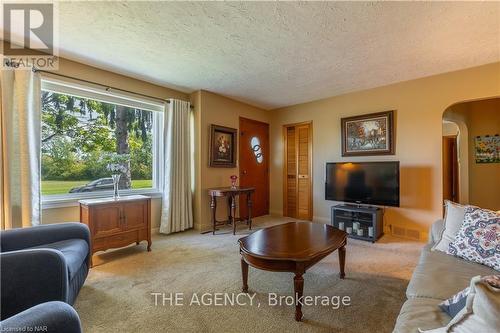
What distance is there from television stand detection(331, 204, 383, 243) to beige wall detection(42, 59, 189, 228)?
9.65 feet

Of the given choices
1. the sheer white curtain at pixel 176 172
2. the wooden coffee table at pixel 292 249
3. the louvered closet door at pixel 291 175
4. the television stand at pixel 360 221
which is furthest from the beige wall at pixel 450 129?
the sheer white curtain at pixel 176 172

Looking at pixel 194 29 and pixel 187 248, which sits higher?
pixel 194 29

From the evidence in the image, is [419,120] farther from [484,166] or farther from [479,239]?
[479,239]

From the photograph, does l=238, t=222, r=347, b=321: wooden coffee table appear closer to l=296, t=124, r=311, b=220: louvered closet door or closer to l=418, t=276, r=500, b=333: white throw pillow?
l=418, t=276, r=500, b=333: white throw pillow

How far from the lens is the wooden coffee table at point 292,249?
65.7 inches

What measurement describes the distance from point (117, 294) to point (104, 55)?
257cm

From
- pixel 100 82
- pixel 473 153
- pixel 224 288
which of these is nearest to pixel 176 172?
pixel 100 82

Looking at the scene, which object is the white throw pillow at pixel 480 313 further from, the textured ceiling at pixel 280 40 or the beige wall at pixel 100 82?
the beige wall at pixel 100 82

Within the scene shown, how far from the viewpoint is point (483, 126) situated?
416 centimetres

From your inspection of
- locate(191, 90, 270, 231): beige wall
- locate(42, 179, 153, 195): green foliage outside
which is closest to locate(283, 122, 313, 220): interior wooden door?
locate(191, 90, 270, 231): beige wall

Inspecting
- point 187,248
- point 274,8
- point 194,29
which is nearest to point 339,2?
point 274,8

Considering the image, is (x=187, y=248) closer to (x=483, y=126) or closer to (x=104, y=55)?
(x=104, y=55)

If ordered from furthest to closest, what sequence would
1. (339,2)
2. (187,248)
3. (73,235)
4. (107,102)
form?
(107,102) < (187,248) < (73,235) < (339,2)

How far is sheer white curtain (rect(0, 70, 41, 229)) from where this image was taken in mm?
2385
